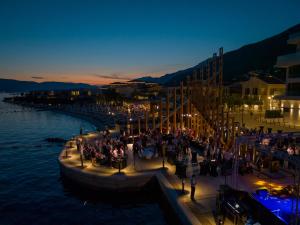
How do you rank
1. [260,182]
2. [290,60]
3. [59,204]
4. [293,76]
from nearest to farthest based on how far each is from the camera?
[260,182], [59,204], [290,60], [293,76]

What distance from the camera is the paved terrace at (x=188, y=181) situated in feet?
39.0

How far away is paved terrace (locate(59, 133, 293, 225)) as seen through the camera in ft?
39.0

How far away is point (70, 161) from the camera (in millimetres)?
20469

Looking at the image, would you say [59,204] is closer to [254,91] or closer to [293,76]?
[293,76]

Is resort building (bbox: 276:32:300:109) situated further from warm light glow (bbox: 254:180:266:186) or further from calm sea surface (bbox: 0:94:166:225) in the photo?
calm sea surface (bbox: 0:94:166:225)

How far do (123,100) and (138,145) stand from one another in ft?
274

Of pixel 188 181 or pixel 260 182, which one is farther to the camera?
pixel 188 181

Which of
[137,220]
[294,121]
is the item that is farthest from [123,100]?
[137,220]

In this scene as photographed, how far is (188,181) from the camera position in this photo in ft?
51.0

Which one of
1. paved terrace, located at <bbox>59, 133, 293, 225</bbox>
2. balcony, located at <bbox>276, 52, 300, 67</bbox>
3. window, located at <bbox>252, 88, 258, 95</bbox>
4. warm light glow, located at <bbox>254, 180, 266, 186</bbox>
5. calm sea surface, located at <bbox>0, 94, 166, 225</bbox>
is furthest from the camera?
window, located at <bbox>252, 88, 258, 95</bbox>

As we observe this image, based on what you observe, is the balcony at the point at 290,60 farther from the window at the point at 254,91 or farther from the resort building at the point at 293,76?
the window at the point at 254,91

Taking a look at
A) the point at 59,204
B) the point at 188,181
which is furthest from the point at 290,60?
the point at 59,204

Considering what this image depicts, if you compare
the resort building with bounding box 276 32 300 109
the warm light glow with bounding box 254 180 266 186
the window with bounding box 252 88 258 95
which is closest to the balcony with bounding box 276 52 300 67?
the resort building with bounding box 276 32 300 109

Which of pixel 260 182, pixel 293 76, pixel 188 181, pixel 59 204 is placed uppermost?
pixel 293 76
